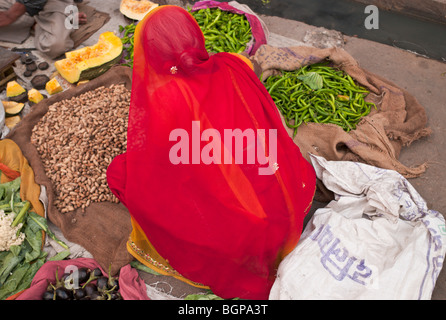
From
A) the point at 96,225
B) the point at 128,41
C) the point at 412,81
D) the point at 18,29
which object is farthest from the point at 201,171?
the point at 18,29

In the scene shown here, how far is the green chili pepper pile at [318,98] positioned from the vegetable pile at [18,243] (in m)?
2.00

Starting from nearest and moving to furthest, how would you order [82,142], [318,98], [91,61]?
[82,142], [318,98], [91,61]

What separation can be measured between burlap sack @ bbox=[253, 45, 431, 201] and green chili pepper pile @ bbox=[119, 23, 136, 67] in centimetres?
118

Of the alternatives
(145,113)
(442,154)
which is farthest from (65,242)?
(442,154)

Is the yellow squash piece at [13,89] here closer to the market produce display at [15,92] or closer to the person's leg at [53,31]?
the market produce display at [15,92]

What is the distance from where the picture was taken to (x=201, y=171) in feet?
7.07

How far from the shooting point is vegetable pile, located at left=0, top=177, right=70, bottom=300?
2.52 meters

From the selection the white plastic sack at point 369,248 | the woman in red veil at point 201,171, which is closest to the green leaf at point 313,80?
the white plastic sack at point 369,248

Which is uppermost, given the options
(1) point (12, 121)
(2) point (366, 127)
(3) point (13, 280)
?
(2) point (366, 127)

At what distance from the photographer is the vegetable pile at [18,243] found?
2.52m

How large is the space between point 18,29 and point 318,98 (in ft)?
10.7

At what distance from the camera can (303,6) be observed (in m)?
4.61

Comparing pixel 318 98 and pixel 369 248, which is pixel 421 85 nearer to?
pixel 318 98

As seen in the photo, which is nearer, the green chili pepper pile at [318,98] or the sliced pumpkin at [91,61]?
the green chili pepper pile at [318,98]
